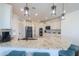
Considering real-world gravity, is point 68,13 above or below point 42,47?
above

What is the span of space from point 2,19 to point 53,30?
1435 millimetres

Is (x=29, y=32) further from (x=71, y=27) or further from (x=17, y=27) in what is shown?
(x=71, y=27)

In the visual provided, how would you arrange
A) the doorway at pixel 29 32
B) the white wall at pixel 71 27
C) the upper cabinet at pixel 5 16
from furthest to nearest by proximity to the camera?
the doorway at pixel 29 32
the white wall at pixel 71 27
the upper cabinet at pixel 5 16

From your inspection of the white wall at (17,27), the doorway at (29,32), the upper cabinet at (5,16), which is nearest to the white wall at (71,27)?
the doorway at (29,32)

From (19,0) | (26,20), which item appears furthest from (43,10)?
(19,0)

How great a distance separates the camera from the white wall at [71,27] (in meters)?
3.88

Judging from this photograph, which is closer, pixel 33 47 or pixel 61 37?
pixel 33 47

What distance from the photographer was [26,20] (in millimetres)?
4129

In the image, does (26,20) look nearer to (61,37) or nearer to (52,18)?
(52,18)

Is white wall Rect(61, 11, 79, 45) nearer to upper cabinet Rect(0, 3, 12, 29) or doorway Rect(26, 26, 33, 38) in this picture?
doorway Rect(26, 26, 33, 38)

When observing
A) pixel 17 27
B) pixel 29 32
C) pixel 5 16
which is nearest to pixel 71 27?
pixel 29 32

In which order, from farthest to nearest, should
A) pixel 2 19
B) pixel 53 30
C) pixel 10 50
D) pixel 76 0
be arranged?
1. pixel 53 30
2. pixel 2 19
3. pixel 10 50
4. pixel 76 0

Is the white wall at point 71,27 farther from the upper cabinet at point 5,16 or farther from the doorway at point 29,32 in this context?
the upper cabinet at point 5,16

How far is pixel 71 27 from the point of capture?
158 inches
